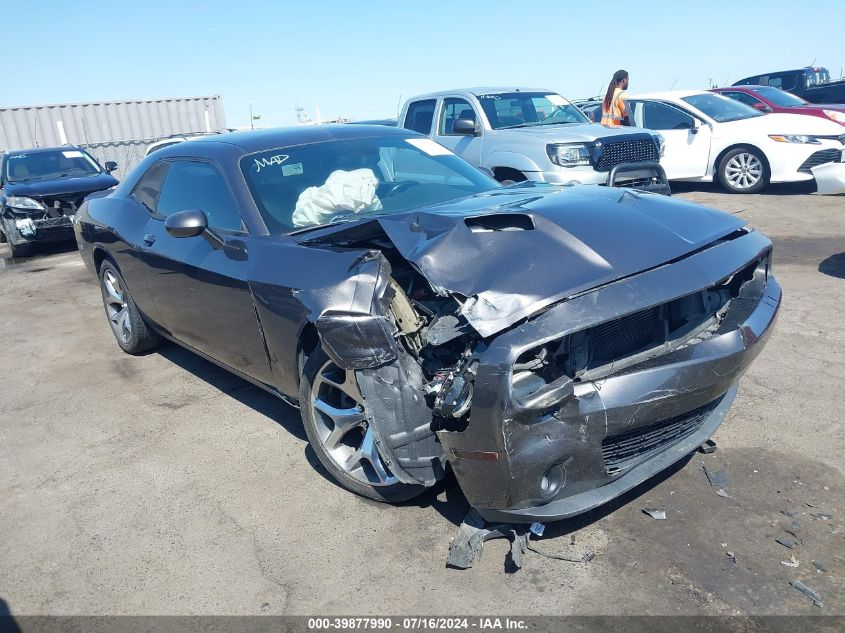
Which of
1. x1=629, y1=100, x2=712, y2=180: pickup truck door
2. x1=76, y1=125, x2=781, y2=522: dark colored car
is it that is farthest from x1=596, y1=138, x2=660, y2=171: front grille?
x1=76, y1=125, x2=781, y2=522: dark colored car

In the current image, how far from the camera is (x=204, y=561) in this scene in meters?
3.03

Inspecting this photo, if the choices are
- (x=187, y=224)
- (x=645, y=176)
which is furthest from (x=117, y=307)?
(x=645, y=176)

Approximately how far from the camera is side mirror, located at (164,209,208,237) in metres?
3.91

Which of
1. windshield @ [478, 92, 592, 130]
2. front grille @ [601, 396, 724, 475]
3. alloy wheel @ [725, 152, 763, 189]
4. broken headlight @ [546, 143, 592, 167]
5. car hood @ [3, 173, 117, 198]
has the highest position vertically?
windshield @ [478, 92, 592, 130]

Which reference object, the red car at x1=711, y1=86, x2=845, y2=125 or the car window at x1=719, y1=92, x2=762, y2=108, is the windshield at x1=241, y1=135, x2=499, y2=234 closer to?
the red car at x1=711, y1=86, x2=845, y2=125

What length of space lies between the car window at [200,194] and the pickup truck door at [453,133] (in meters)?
4.48

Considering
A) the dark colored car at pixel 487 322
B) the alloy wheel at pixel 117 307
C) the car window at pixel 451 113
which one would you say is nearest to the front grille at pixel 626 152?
the car window at pixel 451 113

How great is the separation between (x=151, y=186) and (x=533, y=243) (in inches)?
130

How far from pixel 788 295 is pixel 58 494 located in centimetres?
547

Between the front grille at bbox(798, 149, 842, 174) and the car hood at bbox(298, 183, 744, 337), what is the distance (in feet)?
26.5

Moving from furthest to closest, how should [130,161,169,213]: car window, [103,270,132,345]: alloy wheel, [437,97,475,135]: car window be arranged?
[437,97,475,135]: car window, [103,270,132,345]: alloy wheel, [130,161,169,213]: car window

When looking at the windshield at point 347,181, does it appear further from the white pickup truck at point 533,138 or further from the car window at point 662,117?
the car window at point 662,117

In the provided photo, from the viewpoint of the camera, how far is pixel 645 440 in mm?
2898

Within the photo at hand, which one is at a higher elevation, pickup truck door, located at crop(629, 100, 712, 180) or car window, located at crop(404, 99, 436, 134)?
car window, located at crop(404, 99, 436, 134)
